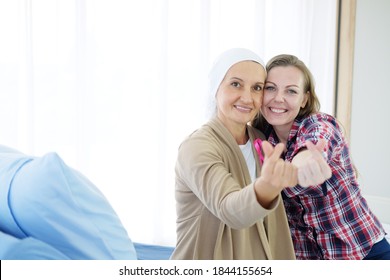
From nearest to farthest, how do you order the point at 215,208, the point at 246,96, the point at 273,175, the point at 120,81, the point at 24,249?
the point at 24,249, the point at 273,175, the point at 215,208, the point at 246,96, the point at 120,81

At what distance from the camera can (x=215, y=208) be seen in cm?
115

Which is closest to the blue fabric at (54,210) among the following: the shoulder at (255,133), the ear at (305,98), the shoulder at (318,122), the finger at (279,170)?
the finger at (279,170)

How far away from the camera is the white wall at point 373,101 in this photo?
3596 millimetres

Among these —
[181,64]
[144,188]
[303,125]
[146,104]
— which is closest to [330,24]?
[181,64]

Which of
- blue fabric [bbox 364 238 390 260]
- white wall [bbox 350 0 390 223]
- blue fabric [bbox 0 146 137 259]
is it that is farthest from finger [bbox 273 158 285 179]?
white wall [bbox 350 0 390 223]

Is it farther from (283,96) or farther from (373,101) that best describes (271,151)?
(373,101)

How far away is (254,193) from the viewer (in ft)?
3.45

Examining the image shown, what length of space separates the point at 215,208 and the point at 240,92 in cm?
45

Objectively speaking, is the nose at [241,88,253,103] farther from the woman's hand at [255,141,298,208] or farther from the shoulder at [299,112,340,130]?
the woman's hand at [255,141,298,208]

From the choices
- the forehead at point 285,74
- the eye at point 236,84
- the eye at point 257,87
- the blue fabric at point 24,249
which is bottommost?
the blue fabric at point 24,249

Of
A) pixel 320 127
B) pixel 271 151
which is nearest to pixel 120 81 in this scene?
pixel 320 127

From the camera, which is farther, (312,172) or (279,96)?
(279,96)

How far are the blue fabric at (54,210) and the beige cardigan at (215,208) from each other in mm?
309

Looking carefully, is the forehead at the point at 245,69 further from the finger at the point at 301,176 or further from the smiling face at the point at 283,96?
the finger at the point at 301,176
